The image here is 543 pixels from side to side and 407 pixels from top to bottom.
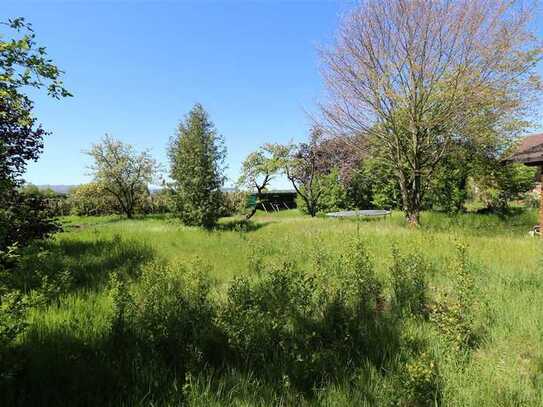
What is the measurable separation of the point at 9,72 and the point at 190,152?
11720mm

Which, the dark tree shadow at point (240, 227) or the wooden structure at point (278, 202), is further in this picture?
the wooden structure at point (278, 202)

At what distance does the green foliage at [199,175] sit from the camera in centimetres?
1365

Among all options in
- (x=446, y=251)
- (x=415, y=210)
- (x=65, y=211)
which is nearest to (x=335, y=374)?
(x=446, y=251)

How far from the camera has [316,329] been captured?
325cm

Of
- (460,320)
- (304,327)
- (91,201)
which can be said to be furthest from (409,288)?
(91,201)

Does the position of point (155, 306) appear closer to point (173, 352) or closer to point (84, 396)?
point (173, 352)

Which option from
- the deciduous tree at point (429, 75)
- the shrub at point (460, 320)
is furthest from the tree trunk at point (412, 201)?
the shrub at point (460, 320)

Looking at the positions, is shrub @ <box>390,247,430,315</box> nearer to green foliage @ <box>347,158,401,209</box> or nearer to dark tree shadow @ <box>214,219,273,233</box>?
dark tree shadow @ <box>214,219,273,233</box>

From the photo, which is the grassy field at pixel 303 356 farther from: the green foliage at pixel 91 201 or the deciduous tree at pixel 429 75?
the green foliage at pixel 91 201

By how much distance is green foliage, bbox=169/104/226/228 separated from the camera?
13648 millimetres

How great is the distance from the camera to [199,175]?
13633mm

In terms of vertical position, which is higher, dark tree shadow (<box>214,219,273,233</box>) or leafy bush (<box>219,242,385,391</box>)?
dark tree shadow (<box>214,219,273,233</box>)

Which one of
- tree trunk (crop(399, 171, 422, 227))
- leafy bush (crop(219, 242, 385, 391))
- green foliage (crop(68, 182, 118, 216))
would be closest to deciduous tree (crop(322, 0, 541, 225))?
tree trunk (crop(399, 171, 422, 227))

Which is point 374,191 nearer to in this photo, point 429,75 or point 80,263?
point 429,75
